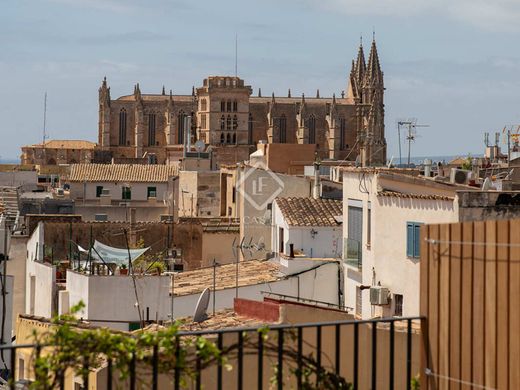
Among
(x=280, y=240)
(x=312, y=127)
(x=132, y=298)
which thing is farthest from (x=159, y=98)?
(x=132, y=298)

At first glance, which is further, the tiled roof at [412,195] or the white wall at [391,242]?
the white wall at [391,242]

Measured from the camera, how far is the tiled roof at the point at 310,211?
22.4 metres

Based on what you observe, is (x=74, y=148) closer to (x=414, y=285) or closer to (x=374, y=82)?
(x=374, y=82)

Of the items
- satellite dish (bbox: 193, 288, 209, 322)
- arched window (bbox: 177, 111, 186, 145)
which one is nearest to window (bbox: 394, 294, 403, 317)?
satellite dish (bbox: 193, 288, 209, 322)

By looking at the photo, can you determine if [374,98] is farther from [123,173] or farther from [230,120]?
[123,173]

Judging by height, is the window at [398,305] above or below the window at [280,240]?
below

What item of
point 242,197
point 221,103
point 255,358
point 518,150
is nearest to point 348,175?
point 255,358

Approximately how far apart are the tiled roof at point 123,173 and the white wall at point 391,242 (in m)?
32.2

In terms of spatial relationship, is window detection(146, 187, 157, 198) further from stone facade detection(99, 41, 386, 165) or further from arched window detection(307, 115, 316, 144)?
arched window detection(307, 115, 316, 144)

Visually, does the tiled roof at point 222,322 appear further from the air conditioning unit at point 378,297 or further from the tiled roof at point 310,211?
the tiled roof at point 310,211

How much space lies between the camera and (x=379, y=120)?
122375 millimetres

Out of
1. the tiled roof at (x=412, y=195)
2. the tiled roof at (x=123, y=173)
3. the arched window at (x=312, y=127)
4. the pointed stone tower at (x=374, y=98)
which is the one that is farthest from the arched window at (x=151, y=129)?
the tiled roof at (x=412, y=195)

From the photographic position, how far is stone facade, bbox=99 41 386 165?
116 m

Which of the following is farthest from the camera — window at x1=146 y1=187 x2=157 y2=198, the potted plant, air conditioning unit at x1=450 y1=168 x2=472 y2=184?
window at x1=146 y1=187 x2=157 y2=198
